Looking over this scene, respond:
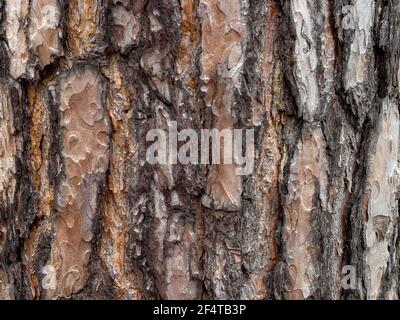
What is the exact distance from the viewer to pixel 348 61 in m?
1.23

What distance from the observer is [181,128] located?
1.18 metres

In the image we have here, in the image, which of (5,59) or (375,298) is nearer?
(5,59)

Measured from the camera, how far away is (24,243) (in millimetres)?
1253

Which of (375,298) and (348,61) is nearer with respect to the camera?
(348,61)

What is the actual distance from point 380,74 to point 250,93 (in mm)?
328

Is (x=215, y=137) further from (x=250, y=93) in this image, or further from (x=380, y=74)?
(x=380, y=74)

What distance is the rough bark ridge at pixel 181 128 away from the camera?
117 cm

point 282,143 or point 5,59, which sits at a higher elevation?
point 5,59

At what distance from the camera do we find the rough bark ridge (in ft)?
3.82

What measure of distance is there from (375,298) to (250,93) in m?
0.57
